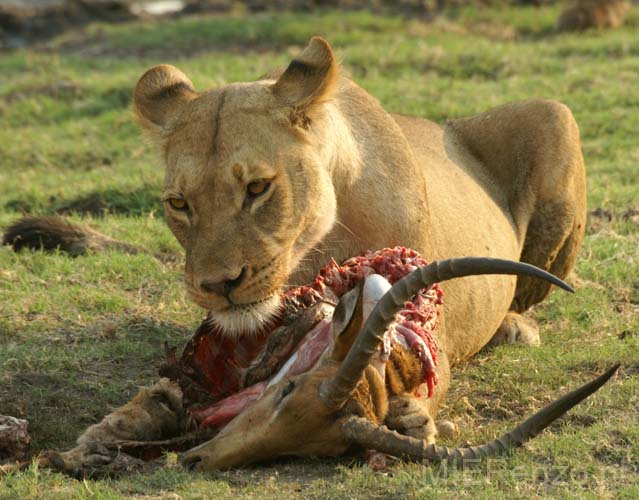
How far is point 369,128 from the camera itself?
5137 mm

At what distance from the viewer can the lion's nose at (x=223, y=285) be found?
4164mm

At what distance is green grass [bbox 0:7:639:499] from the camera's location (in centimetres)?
402

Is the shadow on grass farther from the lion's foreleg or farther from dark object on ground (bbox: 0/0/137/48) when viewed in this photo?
dark object on ground (bbox: 0/0/137/48)

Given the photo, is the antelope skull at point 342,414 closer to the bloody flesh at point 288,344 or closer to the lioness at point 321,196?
the bloody flesh at point 288,344

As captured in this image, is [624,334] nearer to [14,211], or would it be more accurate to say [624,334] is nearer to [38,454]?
[38,454]

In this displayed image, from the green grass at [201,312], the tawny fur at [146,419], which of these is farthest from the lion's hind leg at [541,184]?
the tawny fur at [146,419]

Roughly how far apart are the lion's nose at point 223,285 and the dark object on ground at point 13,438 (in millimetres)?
888

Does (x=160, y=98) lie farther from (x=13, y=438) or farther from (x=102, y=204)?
(x=102, y=204)

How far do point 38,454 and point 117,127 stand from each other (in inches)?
233

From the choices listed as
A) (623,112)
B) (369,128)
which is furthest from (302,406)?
(623,112)

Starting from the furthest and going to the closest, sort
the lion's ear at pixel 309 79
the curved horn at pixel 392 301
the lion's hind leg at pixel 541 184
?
the lion's hind leg at pixel 541 184
the lion's ear at pixel 309 79
the curved horn at pixel 392 301

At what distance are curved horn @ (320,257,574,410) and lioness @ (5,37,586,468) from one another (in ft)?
1.22

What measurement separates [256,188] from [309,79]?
1.86 ft

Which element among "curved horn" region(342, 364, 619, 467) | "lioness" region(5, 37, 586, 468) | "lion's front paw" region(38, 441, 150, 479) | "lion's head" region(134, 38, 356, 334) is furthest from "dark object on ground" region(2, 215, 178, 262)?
"curved horn" region(342, 364, 619, 467)
